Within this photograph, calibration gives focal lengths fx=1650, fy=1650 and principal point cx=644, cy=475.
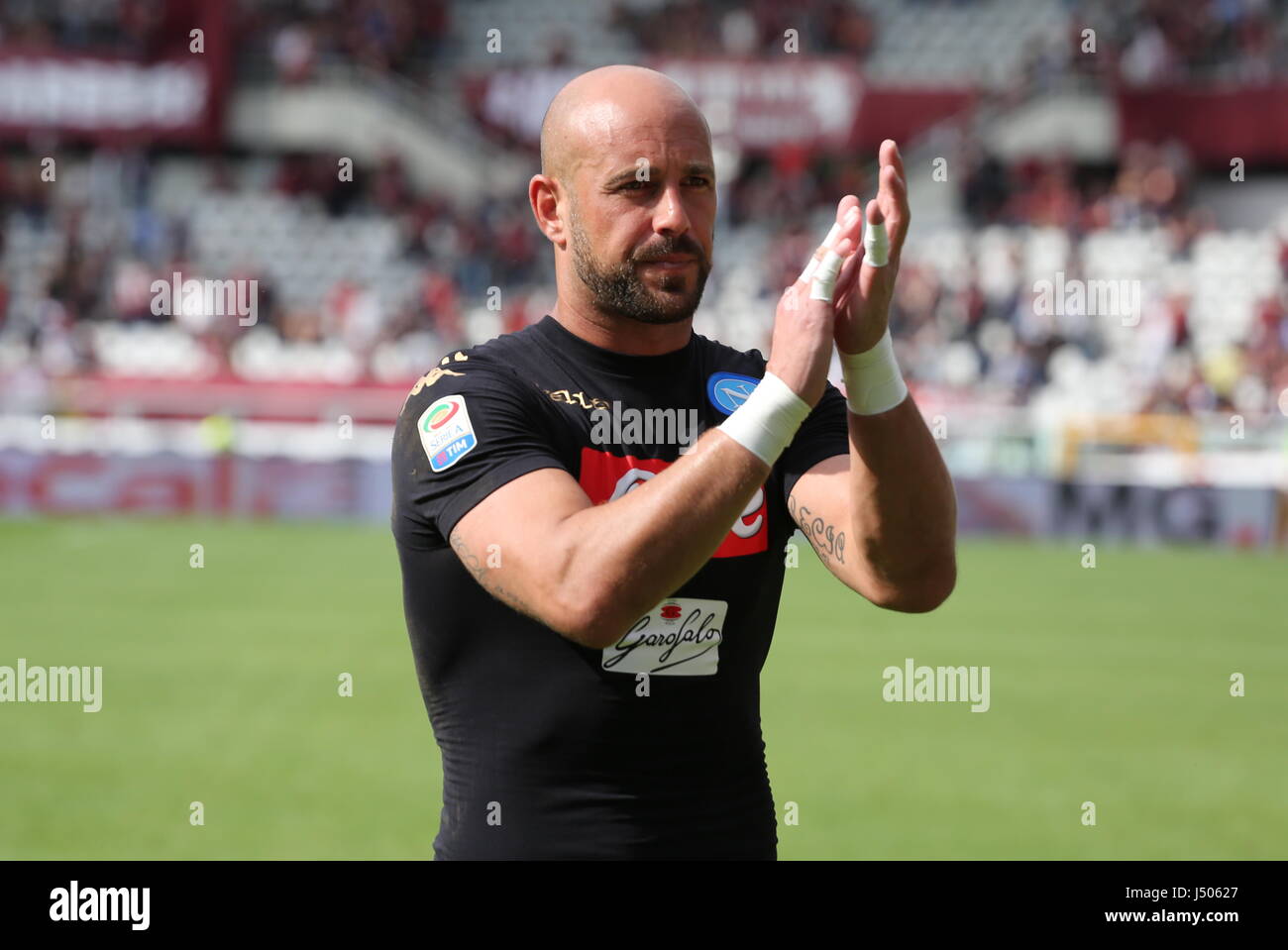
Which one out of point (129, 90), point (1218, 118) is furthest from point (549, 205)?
point (129, 90)

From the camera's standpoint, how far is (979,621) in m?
14.7

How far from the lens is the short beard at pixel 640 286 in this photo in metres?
3.08

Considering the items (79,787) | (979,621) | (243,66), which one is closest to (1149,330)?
(979,621)

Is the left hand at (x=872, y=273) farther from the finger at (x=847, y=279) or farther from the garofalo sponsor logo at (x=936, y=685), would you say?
the garofalo sponsor logo at (x=936, y=685)

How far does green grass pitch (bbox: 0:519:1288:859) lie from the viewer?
8406 millimetres

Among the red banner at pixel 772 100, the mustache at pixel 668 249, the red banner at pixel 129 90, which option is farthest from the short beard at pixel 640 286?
the red banner at pixel 129 90

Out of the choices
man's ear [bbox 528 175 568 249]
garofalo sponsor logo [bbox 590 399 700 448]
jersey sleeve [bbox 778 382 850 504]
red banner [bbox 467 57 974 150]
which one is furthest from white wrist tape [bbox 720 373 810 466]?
red banner [bbox 467 57 974 150]

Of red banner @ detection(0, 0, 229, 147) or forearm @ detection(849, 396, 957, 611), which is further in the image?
red banner @ detection(0, 0, 229, 147)

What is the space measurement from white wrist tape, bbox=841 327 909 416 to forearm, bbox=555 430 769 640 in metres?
0.35

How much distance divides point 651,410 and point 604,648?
1.62ft

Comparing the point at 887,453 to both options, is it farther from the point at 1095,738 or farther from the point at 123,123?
the point at 123,123

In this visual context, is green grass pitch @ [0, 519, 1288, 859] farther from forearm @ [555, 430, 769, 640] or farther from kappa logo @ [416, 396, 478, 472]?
forearm @ [555, 430, 769, 640]

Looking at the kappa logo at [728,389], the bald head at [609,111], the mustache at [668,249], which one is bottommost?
the kappa logo at [728,389]

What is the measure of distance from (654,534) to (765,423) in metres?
0.27
